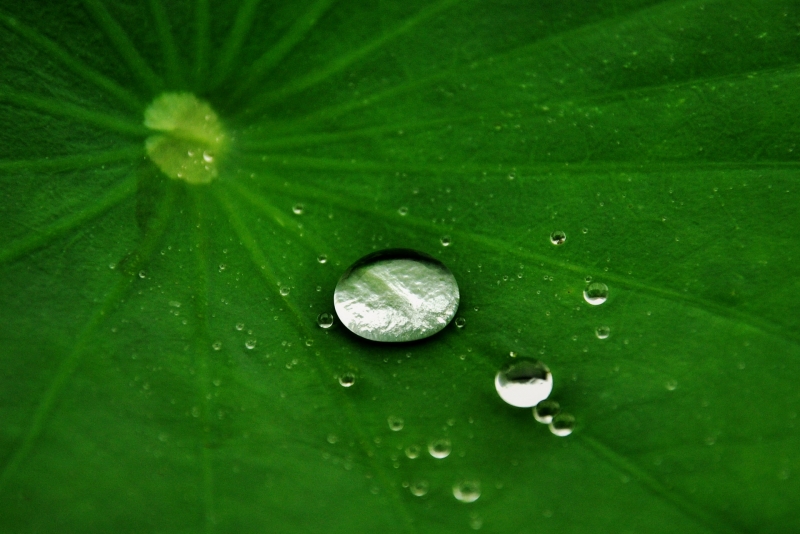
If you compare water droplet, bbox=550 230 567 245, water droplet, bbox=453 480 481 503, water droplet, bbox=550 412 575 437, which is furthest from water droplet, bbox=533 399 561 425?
water droplet, bbox=550 230 567 245

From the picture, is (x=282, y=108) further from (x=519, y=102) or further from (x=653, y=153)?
(x=653, y=153)

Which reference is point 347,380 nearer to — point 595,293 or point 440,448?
point 440,448

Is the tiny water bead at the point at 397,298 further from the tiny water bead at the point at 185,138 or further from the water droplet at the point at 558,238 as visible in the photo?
the tiny water bead at the point at 185,138

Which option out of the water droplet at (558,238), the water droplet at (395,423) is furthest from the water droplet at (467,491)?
the water droplet at (558,238)

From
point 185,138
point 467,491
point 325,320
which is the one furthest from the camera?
point 185,138

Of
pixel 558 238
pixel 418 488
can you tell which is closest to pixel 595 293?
pixel 558 238

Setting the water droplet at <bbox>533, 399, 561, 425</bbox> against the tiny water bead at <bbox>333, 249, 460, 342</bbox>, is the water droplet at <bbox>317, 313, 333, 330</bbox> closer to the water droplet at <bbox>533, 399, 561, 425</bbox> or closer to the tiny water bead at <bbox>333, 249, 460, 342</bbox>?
the tiny water bead at <bbox>333, 249, 460, 342</bbox>
